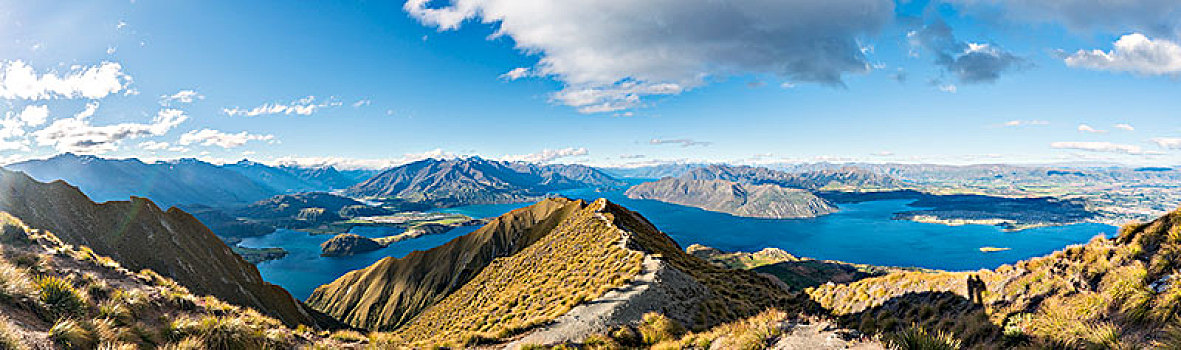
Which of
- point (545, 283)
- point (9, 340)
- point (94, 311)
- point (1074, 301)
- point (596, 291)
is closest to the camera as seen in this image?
point (9, 340)

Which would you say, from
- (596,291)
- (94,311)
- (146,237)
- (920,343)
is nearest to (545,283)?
(596,291)

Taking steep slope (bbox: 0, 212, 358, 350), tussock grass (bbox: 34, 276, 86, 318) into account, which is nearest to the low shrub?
steep slope (bbox: 0, 212, 358, 350)

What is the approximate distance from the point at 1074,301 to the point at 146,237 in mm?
65029

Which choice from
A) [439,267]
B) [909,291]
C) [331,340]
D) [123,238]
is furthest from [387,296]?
[909,291]

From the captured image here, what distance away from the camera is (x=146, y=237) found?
38.6 meters

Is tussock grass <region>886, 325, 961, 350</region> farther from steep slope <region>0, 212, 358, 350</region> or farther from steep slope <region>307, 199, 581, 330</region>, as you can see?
steep slope <region>307, 199, 581, 330</region>

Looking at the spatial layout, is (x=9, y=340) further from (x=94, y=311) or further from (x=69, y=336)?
(x=94, y=311)

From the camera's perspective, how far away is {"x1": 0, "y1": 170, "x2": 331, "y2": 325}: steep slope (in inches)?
1177

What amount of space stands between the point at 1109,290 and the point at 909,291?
6.09 m

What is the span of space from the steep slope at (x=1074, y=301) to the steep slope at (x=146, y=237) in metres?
52.0

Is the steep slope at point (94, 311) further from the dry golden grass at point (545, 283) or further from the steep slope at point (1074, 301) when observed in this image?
the steep slope at point (1074, 301)

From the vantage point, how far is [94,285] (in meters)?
12.7

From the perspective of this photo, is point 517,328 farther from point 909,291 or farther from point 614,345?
point 909,291

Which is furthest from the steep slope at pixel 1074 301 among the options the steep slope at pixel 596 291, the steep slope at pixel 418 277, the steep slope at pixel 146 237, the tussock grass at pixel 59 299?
the steep slope at pixel 418 277
